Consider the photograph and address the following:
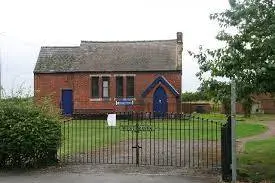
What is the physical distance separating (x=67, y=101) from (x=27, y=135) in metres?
28.8

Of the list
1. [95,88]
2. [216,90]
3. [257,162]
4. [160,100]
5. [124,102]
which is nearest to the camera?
[216,90]

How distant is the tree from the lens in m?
12.8

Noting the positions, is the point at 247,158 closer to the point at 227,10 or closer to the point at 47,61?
the point at 227,10

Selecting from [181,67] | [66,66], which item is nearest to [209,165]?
[181,67]

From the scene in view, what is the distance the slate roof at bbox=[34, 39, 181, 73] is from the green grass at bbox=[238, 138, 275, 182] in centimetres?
2029

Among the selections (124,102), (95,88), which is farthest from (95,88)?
(124,102)

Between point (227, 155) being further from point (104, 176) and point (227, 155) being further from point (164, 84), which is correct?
point (164, 84)

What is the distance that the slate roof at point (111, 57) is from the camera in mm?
42219

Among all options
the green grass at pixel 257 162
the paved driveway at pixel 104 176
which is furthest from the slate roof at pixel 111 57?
the paved driveway at pixel 104 176

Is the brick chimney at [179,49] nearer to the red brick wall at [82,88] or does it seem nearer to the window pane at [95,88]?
the red brick wall at [82,88]

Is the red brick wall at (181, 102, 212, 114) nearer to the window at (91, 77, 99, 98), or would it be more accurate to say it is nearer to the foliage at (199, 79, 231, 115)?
the window at (91, 77, 99, 98)

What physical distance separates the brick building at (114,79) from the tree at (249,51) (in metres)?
26.7

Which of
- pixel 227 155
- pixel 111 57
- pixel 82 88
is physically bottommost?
pixel 227 155

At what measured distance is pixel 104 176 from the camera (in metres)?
13.7
